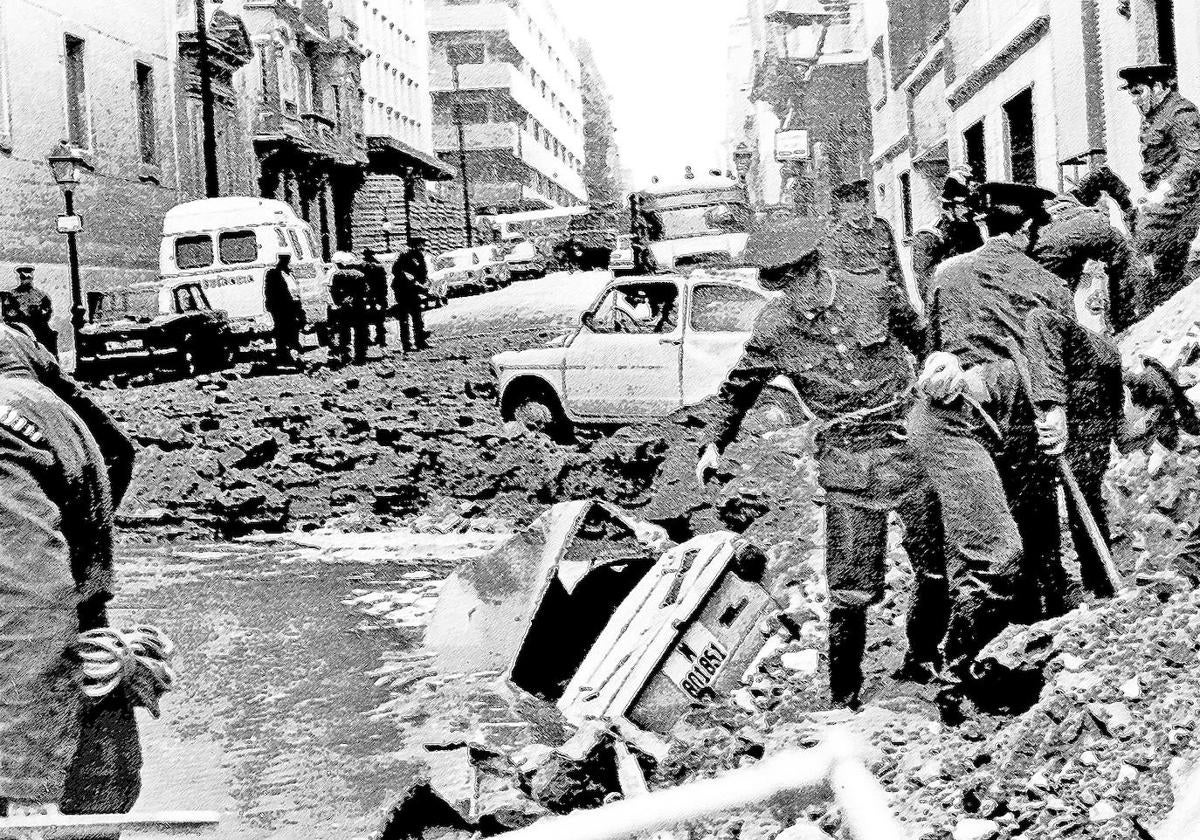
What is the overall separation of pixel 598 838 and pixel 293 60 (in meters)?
3.65

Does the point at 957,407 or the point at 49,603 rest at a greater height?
the point at 957,407

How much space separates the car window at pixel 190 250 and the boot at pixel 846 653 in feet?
8.29

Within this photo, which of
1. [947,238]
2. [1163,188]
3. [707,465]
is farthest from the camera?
[707,465]

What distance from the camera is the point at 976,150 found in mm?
5184

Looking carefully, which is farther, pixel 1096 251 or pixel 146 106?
pixel 146 106

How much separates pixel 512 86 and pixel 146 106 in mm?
1378

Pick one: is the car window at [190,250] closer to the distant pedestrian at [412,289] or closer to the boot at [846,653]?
the distant pedestrian at [412,289]

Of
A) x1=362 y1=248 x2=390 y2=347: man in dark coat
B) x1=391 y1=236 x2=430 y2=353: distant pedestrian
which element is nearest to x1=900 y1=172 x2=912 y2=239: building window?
x1=391 y1=236 x2=430 y2=353: distant pedestrian

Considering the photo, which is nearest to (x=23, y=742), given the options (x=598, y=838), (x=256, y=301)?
(x=598, y=838)

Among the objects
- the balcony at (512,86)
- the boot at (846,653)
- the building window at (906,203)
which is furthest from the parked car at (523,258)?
the boot at (846,653)

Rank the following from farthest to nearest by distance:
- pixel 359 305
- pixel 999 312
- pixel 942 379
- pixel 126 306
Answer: pixel 359 305, pixel 126 306, pixel 999 312, pixel 942 379

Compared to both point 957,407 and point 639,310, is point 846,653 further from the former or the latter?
point 639,310

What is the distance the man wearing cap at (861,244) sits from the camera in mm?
4617

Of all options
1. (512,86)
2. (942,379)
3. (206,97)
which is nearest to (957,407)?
(942,379)
